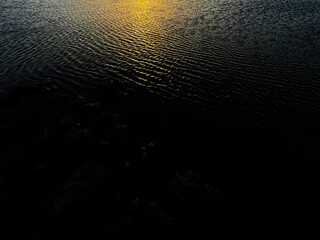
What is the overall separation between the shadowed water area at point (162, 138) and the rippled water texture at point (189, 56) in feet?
1.02

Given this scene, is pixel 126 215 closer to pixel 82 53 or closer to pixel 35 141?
pixel 35 141

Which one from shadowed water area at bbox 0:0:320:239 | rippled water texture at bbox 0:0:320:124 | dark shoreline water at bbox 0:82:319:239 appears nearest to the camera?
dark shoreline water at bbox 0:82:319:239

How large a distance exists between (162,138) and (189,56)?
22654 mm

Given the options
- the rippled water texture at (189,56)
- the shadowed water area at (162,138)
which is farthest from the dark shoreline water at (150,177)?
the rippled water texture at (189,56)

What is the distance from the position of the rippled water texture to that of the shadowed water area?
311 mm

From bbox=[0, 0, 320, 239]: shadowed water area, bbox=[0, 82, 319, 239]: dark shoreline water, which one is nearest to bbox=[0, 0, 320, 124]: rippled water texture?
bbox=[0, 0, 320, 239]: shadowed water area

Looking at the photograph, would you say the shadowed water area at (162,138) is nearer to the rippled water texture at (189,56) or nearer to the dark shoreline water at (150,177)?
the dark shoreline water at (150,177)

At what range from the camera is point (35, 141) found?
18016mm

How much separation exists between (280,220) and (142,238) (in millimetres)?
9719

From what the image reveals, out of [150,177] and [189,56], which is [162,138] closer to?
[150,177]

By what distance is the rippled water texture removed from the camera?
24.4 meters

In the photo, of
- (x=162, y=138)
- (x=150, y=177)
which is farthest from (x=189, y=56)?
(x=150, y=177)

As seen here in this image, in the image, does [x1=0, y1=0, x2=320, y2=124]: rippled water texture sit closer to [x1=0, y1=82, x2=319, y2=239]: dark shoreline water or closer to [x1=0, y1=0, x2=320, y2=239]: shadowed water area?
[x1=0, y1=0, x2=320, y2=239]: shadowed water area

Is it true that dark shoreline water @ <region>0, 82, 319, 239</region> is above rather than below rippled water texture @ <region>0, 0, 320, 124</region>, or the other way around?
below
